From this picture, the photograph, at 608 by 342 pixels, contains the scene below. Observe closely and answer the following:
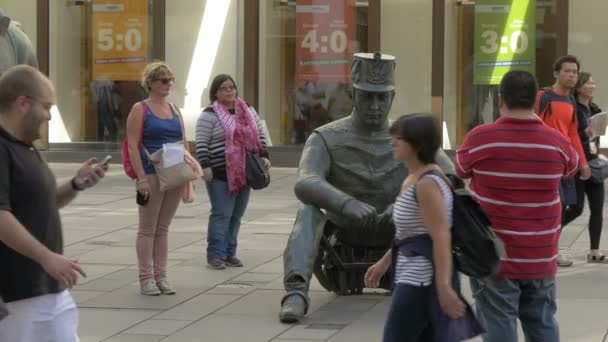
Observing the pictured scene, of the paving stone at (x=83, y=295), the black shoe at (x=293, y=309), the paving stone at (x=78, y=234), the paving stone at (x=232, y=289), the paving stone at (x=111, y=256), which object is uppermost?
the black shoe at (x=293, y=309)

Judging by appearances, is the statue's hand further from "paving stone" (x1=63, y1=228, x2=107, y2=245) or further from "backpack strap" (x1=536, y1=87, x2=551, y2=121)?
"paving stone" (x1=63, y1=228, x2=107, y2=245)

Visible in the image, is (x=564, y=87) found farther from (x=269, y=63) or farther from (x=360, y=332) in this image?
(x=269, y=63)

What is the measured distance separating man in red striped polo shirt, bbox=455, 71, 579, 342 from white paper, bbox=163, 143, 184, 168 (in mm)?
3573

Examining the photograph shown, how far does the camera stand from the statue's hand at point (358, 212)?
25.8 ft

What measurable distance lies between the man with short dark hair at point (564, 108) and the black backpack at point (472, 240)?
197 inches

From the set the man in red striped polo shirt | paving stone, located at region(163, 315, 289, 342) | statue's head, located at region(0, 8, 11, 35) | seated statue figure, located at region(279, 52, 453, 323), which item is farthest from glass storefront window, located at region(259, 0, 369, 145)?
the man in red striped polo shirt

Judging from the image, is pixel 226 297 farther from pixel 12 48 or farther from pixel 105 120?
pixel 105 120

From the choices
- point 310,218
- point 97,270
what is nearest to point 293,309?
point 310,218

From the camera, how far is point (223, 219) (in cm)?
1073

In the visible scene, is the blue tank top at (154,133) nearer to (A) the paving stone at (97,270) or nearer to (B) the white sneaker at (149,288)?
(B) the white sneaker at (149,288)

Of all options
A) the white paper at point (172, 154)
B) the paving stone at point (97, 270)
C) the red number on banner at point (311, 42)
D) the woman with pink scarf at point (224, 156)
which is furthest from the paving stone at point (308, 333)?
the red number on banner at point (311, 42)

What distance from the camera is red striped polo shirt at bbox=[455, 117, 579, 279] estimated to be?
5.73 meters

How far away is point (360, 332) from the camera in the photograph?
796 cm

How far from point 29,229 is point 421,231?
158cm
